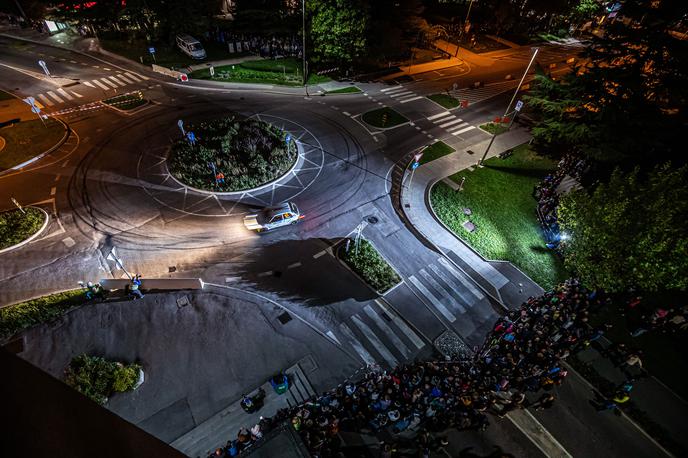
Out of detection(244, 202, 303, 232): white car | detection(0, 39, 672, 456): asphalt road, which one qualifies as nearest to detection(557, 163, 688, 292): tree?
detection(0, 39, 672, 456): asphalt road

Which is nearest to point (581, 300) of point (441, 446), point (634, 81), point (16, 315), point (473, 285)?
point (473, 285)

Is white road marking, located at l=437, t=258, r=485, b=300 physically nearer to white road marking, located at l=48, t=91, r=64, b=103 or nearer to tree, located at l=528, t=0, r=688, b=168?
tree, located at l=528, t=0, r=688, b=168

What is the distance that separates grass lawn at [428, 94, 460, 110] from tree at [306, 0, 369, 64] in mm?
10773

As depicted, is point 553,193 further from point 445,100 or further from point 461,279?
point 445,100

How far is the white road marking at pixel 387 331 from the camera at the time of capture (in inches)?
679

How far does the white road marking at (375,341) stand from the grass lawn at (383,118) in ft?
76.7

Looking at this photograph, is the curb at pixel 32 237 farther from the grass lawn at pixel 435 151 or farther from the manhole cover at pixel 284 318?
the grass lawn at pixel 435 151

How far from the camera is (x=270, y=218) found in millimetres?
22328

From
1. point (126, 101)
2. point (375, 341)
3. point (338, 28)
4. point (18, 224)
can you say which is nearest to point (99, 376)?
point (375, 341)

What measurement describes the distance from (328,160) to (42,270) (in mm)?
21547

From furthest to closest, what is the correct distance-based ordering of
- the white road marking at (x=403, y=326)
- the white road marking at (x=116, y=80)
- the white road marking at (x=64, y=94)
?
the white road marking at (x=116, y=80) < the white road marking at (x=64, y=94) < the white road marking at (x=403, y=326)

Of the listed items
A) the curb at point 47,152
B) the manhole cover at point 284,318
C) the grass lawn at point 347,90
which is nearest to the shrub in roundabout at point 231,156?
the curb at point 47,152

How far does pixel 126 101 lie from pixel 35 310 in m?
25.4

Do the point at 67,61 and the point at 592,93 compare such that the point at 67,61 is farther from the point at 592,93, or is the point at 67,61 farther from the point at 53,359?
the point at 592,93
